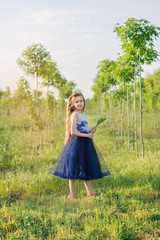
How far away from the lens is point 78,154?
416 centimetres

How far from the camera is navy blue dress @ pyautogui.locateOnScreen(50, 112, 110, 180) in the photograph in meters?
4.13

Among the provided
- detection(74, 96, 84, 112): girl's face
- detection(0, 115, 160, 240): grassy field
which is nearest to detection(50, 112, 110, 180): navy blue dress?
detection(74, 96, 84, 112): girl's face

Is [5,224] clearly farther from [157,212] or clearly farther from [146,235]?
[157,212]

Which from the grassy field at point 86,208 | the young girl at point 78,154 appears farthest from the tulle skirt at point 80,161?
the grassy field at point 86,208

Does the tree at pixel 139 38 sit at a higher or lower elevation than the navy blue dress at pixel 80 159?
higher

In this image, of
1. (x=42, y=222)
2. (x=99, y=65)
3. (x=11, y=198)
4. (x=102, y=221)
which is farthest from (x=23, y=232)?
(x=99, y=65)

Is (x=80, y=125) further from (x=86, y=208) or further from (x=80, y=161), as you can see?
(x=86, y=208)

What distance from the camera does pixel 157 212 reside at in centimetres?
346

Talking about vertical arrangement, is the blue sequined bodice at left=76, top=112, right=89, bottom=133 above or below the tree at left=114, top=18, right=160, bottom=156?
below

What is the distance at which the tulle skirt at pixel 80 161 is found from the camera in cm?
412

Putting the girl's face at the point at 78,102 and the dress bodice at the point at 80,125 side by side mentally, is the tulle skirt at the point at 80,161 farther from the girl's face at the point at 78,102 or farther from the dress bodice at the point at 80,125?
the girl's face at the point at 78,102

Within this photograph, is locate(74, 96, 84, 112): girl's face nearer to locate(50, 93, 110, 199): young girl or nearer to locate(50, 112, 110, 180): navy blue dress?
locate(50, 93, 110, 199): young girl

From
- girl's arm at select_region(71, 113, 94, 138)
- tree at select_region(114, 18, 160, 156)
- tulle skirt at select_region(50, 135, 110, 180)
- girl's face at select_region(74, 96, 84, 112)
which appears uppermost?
tree at select_region(114, 18, 160, 156)

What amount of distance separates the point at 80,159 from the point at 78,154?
0.33 feet
